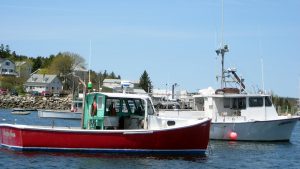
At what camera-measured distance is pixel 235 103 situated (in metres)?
34.1

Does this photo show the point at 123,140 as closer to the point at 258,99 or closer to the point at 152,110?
the point at 152,110

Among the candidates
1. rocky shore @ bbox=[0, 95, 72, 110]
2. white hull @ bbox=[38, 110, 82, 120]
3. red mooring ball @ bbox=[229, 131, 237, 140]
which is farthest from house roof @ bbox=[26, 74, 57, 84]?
red mooring ball @ bbox=[229, 131, 237, 140]

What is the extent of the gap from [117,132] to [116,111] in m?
1.80

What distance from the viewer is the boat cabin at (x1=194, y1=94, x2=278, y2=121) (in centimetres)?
3328

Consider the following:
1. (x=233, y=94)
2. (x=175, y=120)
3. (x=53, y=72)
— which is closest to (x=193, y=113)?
(x=233, y=94)

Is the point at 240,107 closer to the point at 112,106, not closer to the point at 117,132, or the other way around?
the point at 112,106

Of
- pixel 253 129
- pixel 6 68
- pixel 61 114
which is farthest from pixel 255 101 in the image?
pixel 6 68

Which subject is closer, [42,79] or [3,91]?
[3,91]

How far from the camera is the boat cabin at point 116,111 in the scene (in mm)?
22531

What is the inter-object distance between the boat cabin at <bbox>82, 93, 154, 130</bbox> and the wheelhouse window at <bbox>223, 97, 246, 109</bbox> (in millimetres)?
12243

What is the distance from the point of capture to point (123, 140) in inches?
851

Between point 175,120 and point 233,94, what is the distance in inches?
463

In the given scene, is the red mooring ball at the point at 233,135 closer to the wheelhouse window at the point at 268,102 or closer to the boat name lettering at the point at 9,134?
the wheelhouse window at the point at 268,102

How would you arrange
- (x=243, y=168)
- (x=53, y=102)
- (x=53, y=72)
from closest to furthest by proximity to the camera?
(x=243, y=168) → (x=53, y=102) → (x=53, y=72)
